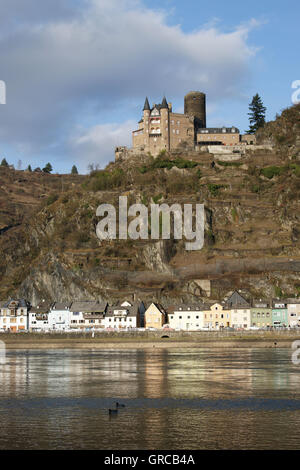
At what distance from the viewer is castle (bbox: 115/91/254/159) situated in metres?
124

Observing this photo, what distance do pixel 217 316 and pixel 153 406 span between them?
63.2 meters

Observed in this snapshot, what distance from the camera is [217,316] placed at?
3686 inches

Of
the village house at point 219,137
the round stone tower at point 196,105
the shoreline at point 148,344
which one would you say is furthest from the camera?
the round stone tower at point 196,105

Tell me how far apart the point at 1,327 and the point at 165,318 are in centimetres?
2476

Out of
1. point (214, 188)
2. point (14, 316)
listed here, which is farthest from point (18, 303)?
point (214, 188)

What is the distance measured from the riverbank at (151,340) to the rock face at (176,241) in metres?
14.1

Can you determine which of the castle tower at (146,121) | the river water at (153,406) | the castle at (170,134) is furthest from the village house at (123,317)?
the river water at (153,406)

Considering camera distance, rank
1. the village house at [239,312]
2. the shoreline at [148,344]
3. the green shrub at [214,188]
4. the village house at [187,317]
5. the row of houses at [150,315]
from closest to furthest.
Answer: the shoreline at [148,344] → the village house at [239,312] → the row of houses at [150,315] → the village house at [187,317] → the green shrub at [214,188]

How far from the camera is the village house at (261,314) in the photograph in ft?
305

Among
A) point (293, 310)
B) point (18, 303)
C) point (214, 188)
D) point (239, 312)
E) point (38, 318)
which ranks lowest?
point (38, 318)

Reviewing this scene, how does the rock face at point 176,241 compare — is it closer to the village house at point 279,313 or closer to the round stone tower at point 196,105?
the village house at point 279,313

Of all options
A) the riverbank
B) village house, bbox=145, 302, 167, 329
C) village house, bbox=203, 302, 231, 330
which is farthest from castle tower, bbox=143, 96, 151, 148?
the riverbank

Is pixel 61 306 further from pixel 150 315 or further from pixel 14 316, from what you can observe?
pixel 150 315
